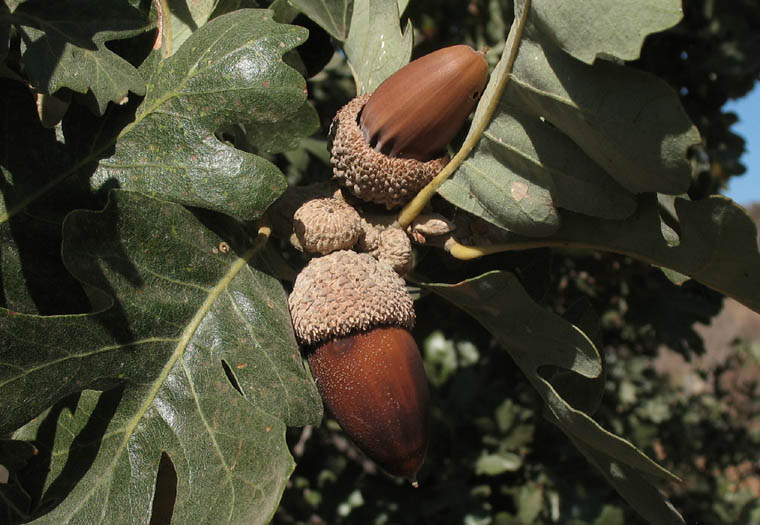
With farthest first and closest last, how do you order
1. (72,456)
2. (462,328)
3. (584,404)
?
(462,328) → (584,404) → (72,456)

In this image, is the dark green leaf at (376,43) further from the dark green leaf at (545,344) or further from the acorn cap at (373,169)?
the dark green leaf at (545,344)

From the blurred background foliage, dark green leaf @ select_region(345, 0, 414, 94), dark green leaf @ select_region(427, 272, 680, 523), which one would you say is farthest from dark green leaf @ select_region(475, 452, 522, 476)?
dark green leaf @ select_region(345, 0, 414, 94)

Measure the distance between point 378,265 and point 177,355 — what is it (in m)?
0.36

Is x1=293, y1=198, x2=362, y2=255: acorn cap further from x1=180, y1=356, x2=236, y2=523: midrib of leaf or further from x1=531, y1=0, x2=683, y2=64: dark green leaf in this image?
x1=531, y1=0, x2=683, y2=64: dark green leaf

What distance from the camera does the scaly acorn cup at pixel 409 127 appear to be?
3.71ft

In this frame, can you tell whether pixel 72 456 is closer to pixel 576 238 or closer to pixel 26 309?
pixel 26 309

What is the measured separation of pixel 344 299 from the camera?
1.08 m

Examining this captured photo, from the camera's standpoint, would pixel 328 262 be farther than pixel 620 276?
No

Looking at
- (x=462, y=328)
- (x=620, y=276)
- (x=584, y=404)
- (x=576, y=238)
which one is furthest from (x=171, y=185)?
(x=620, y=276)

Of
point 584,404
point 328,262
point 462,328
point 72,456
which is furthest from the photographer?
point 462,328

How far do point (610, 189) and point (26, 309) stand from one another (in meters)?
0.92

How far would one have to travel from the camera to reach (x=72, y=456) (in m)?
1.01

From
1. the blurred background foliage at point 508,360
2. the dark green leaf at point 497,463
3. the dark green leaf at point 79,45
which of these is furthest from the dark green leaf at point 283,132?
the dark green leaf at point 497,463

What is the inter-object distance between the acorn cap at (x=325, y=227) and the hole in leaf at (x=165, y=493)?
43 cm
